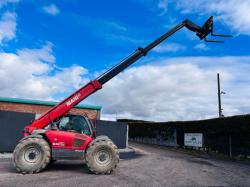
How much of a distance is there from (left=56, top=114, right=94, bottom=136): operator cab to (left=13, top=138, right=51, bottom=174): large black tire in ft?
3.57

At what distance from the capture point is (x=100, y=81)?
11305 mm

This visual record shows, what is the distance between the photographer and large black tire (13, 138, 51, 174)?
9.09 meters

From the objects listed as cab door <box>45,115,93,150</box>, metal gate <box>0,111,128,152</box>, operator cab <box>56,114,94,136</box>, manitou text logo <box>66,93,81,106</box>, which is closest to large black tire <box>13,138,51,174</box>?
cab door <box>45,115,93,150</box>

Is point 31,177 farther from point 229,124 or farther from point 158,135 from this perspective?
point 158,135

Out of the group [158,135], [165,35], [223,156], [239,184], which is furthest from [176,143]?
[239,184]

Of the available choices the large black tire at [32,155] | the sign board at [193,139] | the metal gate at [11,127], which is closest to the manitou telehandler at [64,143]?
the large black tire at [32,155]

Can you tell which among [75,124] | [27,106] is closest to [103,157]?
[75,124]

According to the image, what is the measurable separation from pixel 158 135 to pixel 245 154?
1292 centimetres

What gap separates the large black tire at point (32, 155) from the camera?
358 inches

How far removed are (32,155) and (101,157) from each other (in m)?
2.41

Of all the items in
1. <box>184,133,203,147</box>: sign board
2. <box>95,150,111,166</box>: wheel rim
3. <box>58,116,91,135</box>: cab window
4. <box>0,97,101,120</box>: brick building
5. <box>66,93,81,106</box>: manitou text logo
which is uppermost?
<box>0,97,101,120</box>: brick building

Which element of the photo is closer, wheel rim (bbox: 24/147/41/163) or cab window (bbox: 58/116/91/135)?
wheel rim (bbox: 24/147/41/163)

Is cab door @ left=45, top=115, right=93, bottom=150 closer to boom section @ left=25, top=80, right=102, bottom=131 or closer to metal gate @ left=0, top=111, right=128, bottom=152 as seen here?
boom section @ left=25, top=80, right=102, bottom=131

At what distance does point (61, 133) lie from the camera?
383 inches
